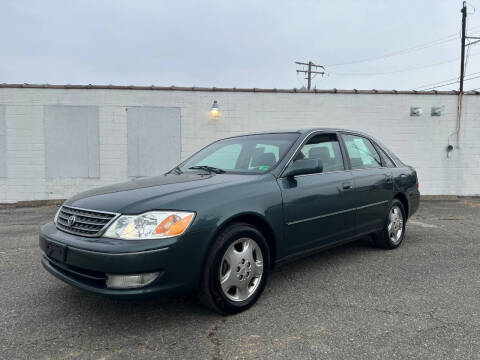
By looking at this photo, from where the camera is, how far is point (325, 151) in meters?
3.76

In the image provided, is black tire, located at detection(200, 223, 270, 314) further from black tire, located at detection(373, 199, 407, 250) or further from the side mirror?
black tire, located at detection(373, 199, 407, 250)

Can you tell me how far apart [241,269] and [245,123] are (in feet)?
24.6

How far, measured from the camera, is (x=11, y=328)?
8.36 ft

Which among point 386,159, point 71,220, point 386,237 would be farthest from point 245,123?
point 71,220

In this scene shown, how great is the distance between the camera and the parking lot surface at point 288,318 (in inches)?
88.1

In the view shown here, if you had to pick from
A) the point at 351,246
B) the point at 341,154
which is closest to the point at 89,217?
the point at 341,154

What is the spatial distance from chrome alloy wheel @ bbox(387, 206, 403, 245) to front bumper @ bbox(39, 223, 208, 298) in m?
2.98

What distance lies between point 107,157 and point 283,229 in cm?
784

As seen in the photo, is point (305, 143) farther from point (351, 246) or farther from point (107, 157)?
point (107, 157)

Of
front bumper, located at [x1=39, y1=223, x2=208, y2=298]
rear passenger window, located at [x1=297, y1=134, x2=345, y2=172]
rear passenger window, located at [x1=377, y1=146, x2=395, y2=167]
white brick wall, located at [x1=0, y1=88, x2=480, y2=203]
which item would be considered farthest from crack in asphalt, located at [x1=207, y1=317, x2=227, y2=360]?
white brick wall, located at [x1=0, y1=88, x2=480, y2=203]

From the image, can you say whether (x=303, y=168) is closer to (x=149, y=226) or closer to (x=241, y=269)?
(x=241, y=269)

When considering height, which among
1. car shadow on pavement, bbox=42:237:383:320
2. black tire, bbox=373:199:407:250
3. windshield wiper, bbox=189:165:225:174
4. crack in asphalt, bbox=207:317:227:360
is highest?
windshield wiper, bbox=189:165:225:174

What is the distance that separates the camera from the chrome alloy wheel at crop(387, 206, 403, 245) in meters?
4.48

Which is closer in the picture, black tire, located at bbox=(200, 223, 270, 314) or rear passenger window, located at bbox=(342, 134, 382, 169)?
black tire, located at bbox=(200, 223, 270, 314)
